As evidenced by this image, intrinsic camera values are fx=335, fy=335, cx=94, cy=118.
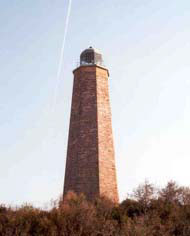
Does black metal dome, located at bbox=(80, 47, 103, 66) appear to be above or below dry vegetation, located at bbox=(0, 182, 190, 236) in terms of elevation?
above

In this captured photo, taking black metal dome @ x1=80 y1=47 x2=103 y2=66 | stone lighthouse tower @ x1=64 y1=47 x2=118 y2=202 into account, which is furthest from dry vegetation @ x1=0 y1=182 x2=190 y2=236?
black metal dome @ x1=80 y1=47 x2=103 y2=66

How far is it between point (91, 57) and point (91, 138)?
6966mm

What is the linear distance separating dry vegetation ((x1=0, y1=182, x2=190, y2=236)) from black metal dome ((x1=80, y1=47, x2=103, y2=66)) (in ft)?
36.4

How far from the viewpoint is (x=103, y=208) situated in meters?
16.6

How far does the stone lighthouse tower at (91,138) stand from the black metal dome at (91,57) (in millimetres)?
377

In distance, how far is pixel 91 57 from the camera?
2569 cm

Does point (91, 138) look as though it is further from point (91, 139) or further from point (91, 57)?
point (91, 57)

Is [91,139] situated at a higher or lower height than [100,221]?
higher

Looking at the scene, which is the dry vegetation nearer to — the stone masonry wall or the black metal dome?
the stone masonry wall

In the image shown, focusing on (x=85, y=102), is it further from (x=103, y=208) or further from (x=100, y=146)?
(x=103, y=208)

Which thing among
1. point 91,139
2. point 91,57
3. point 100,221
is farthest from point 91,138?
point 100,221

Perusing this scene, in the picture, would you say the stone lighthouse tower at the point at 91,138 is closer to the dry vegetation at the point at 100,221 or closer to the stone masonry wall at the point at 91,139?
the stone masonry wall at the point at 91,139

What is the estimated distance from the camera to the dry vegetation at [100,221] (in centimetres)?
1188

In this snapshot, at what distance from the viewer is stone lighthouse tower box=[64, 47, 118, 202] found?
2112 centimetres
